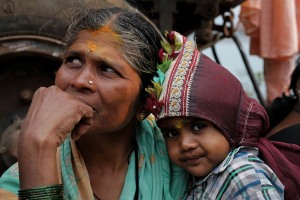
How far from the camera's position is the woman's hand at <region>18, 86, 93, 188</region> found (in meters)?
1.91

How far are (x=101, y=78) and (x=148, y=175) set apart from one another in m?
0.41

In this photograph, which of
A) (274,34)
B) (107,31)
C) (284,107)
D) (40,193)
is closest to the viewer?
(40,193)

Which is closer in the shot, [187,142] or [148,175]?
[187,142]

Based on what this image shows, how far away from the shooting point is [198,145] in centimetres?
212

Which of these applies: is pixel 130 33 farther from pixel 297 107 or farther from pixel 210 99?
pixel 297 107

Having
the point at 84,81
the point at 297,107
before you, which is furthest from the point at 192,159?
the point at 297,107

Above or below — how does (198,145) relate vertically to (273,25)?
below

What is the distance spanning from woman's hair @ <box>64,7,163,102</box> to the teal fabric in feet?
0.62

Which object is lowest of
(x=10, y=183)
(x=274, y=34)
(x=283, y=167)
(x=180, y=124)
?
(x=283, y=167)

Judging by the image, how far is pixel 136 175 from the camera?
2299mm

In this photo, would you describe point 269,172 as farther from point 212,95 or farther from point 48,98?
point 48,98

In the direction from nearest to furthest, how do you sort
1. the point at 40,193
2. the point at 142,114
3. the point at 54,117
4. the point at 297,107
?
the point at 40,193
the point at 54,117
the point at 142,114
the point at 297,107

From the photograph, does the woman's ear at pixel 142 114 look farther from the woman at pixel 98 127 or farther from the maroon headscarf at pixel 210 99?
the maroon headscarf at pixel 210 99

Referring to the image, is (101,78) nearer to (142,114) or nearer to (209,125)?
(142,114)
